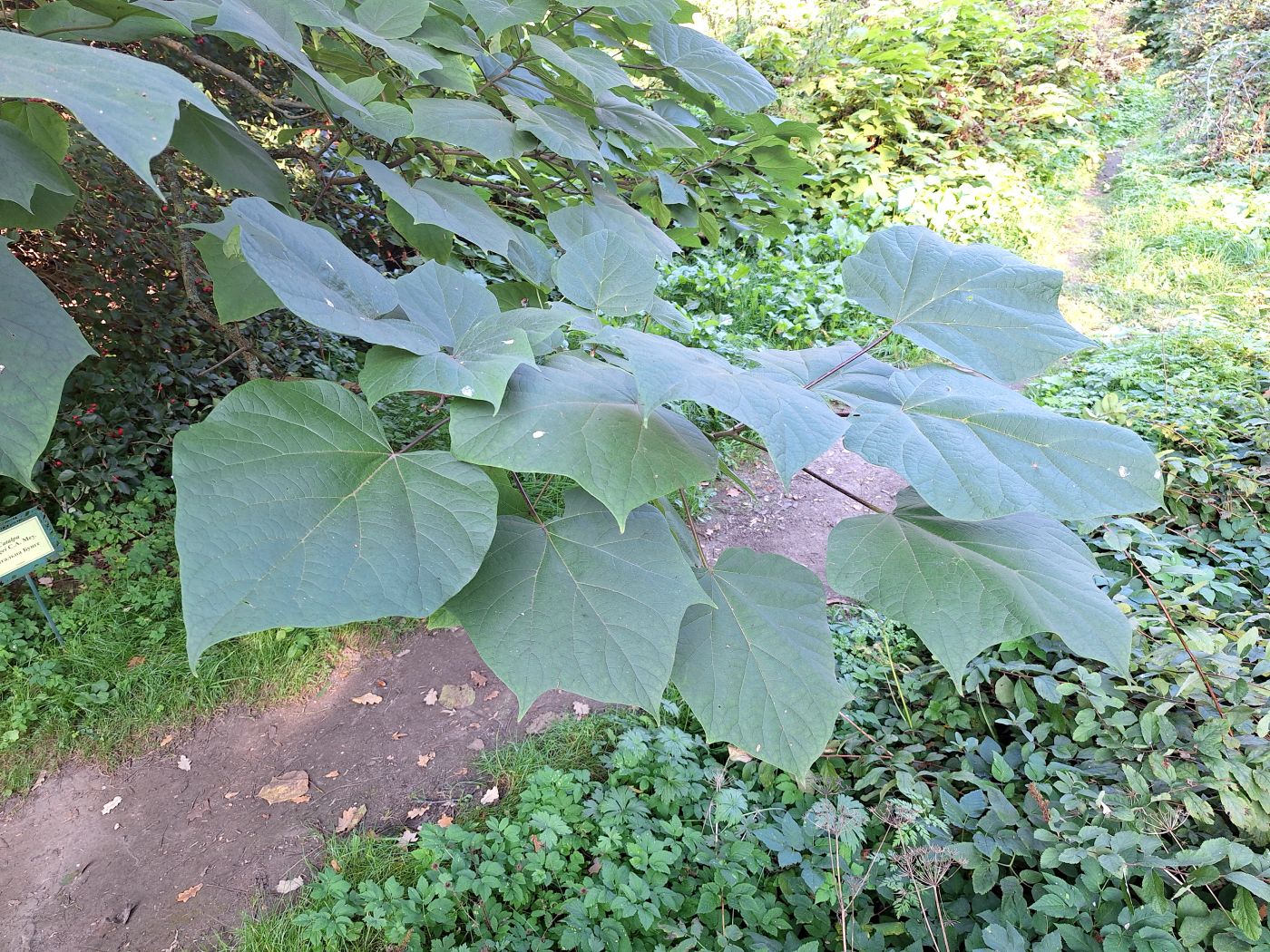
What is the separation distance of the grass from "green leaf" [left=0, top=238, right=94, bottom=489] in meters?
2.37

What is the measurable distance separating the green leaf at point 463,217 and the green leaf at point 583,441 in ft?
1.46

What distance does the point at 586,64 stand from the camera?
4.09 feet

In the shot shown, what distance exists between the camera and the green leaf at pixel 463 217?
1.09m

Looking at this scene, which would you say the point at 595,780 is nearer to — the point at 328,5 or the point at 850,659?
the point at 850,659

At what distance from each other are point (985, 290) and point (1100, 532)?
7.72ft

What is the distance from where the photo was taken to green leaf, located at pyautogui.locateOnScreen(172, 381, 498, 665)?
57cm

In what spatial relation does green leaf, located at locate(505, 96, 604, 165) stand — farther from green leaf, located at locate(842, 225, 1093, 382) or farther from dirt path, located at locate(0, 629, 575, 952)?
dirt path, located at locate(0, 629, 575, 952)

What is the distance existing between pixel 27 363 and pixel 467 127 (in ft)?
2.41

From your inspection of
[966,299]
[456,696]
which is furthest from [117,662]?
[966,299]

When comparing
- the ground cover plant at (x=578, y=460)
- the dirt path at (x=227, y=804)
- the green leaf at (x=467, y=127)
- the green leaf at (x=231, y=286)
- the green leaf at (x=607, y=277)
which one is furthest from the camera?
the dirt path at (x=227, y=804)

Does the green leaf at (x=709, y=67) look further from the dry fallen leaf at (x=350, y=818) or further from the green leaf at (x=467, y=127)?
the dry fallen leaf at (x=350, y=818)

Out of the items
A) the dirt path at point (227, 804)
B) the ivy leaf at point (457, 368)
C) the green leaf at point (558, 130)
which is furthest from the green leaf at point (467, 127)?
the dirt path at point (227, 804)

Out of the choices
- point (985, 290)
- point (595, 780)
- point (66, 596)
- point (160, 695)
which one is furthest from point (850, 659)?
point (66, 596)

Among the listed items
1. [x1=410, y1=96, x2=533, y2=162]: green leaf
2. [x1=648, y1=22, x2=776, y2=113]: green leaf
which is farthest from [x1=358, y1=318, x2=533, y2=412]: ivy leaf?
[x1=648, y1=22, x2=776, y2=113]: green leaf
